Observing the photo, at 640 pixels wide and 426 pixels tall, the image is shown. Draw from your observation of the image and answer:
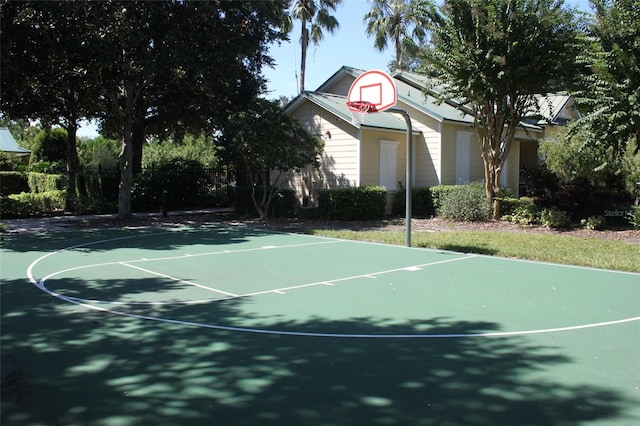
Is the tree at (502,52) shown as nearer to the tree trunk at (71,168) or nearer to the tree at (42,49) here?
the tree at (42,49)

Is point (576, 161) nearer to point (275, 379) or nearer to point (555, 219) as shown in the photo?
point (555, 219)

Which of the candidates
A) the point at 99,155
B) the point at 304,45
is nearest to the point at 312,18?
the point at 304,45

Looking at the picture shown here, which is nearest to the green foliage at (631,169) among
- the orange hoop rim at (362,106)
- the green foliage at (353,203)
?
the green foliage at (353,203)

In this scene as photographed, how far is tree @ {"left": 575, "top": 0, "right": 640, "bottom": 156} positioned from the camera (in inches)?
513

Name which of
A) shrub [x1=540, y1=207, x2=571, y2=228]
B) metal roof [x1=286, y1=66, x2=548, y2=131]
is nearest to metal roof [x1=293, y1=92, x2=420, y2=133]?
metal roof [x1=286, y1=66, x2=548, y2=131]

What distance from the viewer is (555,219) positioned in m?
15.9

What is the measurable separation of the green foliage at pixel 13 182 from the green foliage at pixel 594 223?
83.3 ft

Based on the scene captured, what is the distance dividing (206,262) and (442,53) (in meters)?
10.1

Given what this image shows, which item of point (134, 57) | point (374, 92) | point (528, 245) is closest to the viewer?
point (528, 245)

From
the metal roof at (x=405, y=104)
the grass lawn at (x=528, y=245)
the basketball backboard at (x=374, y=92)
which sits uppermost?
the metal roof at (x=405, y=104)

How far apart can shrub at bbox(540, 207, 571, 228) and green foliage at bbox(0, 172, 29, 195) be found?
24.3 meters

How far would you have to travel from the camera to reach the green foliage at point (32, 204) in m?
19.4

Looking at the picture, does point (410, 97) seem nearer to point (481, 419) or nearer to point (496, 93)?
point (496, 93)

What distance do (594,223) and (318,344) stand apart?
1262 cm
